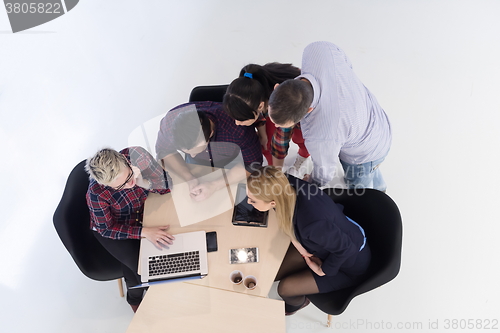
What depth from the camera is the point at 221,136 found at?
197 cm

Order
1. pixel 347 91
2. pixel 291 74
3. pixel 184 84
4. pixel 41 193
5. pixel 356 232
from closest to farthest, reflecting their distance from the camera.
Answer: pixel 347 91 < pixel 356 232 < pixel 291 74 < pixel 41 193 < pixel 184 84

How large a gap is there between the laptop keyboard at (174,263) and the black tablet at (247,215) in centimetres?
30

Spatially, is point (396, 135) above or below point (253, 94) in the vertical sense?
below

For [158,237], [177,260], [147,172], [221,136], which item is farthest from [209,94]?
[177,260]

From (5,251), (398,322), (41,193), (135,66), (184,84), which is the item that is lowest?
(398,322)

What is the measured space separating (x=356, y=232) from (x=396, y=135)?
1.59 metres

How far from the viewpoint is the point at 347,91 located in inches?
64.3

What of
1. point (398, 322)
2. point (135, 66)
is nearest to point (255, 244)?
point (398, 322)

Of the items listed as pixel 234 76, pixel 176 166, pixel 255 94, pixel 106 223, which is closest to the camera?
pixel 255 94

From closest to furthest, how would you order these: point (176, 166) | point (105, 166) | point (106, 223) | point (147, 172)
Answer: point (105, 166) → point (106, 223) → point (147, 172) → point (176, 166)

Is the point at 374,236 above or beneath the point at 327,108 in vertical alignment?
beneath

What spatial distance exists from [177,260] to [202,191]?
42cm

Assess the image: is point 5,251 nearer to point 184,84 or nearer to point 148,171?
point 148,171

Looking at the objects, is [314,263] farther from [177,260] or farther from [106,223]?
[106,223]
